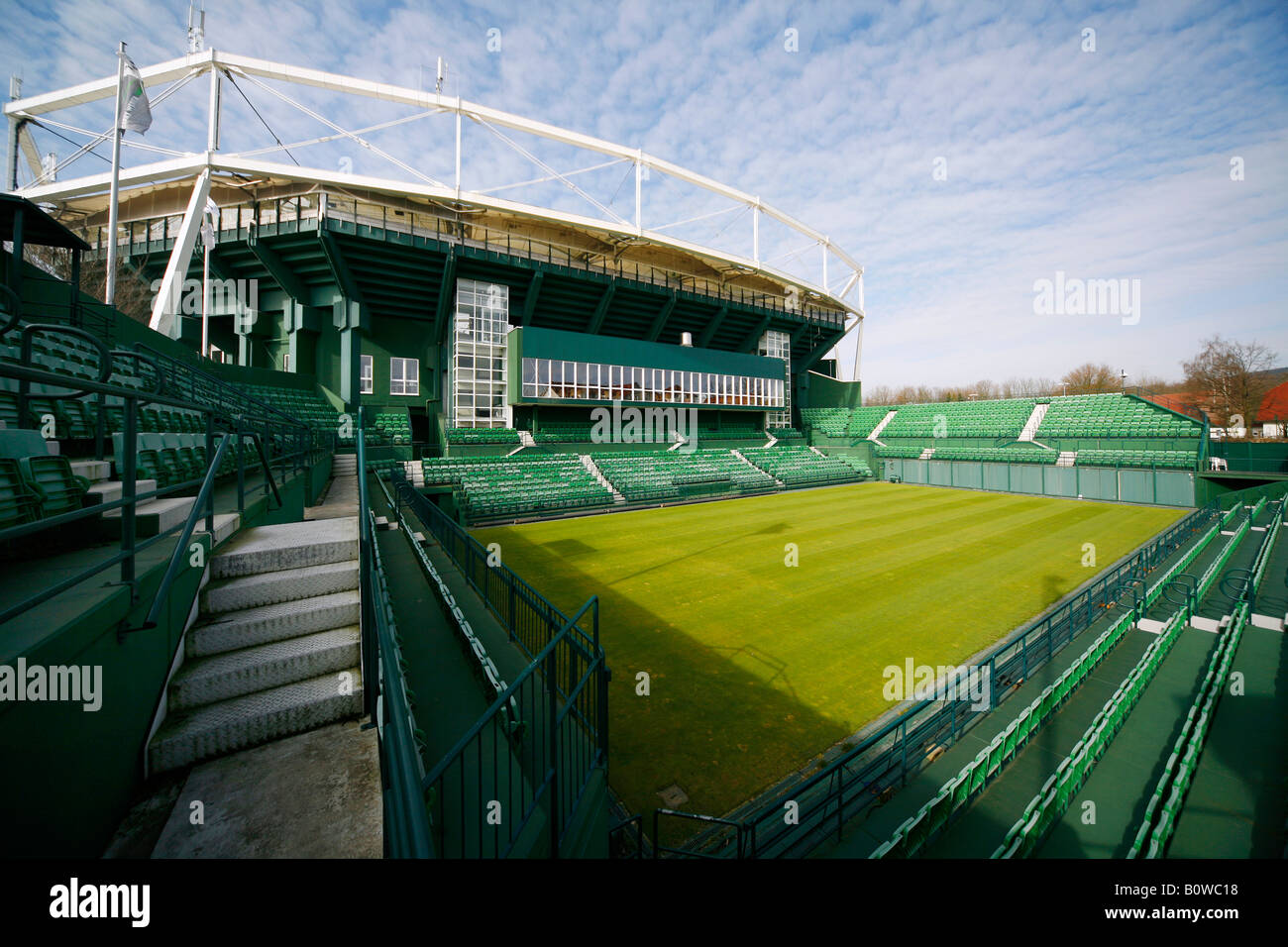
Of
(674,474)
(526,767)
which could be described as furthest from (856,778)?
(674,474)

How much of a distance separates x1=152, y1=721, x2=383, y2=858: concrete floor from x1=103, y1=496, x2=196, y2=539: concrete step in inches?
74.3

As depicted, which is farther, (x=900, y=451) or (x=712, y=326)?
(x=712, y=326)

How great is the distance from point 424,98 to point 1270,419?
3101 inches

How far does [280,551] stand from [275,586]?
47 cm

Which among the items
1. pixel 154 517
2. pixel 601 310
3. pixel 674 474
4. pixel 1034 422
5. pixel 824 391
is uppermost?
pixel 601 310

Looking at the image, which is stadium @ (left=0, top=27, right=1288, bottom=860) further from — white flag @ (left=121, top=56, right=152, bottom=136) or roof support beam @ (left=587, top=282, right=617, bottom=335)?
roof support beam @ (left=587, top=282, right=617, bottom=335)

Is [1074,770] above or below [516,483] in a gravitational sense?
below

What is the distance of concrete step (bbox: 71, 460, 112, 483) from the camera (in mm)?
4719

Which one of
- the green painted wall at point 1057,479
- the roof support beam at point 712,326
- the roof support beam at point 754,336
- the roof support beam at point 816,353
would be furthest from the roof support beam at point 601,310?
the green painted wall at point 1057,479

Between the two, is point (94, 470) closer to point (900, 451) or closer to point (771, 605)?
point (771, 605)

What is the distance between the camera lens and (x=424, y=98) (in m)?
26.6

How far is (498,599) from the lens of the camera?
7.79 metres
